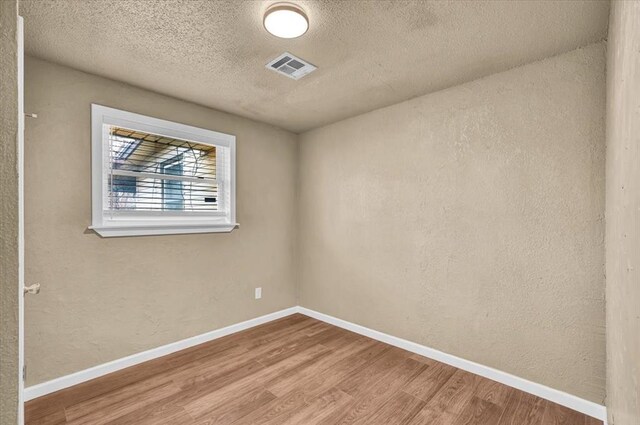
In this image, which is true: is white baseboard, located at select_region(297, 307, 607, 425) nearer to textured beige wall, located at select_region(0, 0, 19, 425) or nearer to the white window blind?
the white window blind

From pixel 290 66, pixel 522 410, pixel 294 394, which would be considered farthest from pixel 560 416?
pixel 290 66

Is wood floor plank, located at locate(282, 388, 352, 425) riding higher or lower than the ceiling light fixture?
lower

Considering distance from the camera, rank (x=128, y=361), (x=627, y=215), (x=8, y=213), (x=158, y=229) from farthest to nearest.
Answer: (x=158, y=229)
(x=128, y=361)
(x=627, y=215)
(x=8, y=213)

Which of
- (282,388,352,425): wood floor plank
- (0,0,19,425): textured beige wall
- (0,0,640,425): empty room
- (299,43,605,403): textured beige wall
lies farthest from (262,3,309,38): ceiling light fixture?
(282,388,352,425): wood floor plank

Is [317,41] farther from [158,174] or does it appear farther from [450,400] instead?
[450,400]

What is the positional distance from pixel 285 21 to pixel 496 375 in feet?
9.28

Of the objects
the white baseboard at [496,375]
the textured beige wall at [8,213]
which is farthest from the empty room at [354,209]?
the textured beige wall at [8,213]

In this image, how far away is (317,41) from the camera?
1919mm

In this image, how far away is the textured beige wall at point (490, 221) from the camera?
6.46ft

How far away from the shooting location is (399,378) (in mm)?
2363

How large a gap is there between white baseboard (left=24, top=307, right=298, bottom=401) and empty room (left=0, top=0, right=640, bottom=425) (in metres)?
0.02

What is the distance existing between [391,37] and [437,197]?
1.35 metres

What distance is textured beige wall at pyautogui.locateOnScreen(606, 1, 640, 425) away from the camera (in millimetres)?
951

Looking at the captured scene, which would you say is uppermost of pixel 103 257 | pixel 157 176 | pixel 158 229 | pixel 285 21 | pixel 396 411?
pixel 285 21
